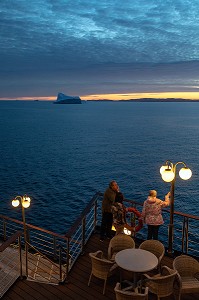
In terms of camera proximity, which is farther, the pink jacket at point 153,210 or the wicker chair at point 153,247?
the pink jacket at point 153,210

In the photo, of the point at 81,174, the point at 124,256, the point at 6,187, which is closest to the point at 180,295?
the point at 124,256

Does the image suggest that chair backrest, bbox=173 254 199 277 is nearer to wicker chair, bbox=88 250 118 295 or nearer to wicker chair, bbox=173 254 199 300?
wicker chair, bbox=173 254 199 300

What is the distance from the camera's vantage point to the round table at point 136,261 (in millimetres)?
6215

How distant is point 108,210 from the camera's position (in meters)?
8.66

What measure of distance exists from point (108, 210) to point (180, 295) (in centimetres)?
309

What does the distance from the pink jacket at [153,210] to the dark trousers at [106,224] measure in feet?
3.44

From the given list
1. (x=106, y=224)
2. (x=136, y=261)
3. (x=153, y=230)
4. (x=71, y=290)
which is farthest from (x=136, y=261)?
(x=106, y=224)

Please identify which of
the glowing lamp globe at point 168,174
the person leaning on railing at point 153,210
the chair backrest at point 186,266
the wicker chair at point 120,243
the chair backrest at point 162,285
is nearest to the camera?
the chair backrest at point 162,285

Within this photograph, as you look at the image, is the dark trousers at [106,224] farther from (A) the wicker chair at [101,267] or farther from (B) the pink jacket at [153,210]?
(A) the wicker chair at [101,267]

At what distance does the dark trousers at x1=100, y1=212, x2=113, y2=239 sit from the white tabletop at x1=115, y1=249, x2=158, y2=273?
1.97 meters

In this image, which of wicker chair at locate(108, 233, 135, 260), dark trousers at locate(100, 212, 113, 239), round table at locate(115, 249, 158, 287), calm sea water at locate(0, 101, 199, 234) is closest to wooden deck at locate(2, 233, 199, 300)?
wicker chair at locate(108, 233, 135, 260)

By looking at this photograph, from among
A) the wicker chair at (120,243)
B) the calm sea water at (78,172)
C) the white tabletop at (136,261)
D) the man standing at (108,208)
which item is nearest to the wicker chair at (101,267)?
the white tabletop at (136,261)

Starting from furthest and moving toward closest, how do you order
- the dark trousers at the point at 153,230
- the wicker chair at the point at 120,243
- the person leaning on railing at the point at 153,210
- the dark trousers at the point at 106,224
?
the dark trousers at the point at 106,224
the dark trousers at the point at 153,230
the person leaning on railing at the point at 153,210
the wicker chair at the point at 120,243

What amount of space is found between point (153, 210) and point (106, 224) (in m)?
1.57
